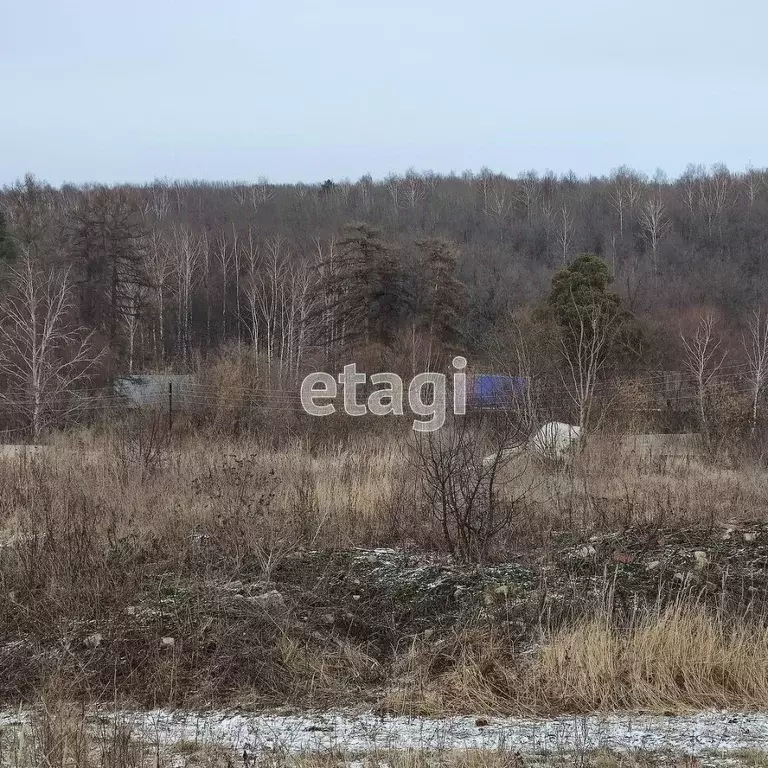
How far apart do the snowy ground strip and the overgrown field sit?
0.16m

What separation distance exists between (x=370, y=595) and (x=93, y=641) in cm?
192

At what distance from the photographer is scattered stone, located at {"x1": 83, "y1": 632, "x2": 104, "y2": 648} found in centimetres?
453

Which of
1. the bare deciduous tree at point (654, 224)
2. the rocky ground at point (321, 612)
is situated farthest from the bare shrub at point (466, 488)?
the bare deciduous tree at point (654, 224)

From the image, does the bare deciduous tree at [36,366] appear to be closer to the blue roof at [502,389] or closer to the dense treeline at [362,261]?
the dense treeline at [362,261]

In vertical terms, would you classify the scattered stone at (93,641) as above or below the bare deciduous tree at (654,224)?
below

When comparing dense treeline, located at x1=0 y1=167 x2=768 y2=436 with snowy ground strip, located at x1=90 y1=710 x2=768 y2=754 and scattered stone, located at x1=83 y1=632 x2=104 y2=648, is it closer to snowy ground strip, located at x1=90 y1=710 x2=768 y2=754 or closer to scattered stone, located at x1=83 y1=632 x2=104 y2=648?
scattered stone, located at x1=83 y1=632 x2=104 y2=648

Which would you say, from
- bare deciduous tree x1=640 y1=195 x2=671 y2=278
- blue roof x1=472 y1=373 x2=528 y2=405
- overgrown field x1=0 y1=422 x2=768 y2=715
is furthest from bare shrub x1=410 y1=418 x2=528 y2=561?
bare deciduous tree x1=640 y1=195 x2=671 y2=278

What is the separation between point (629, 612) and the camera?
486 cm

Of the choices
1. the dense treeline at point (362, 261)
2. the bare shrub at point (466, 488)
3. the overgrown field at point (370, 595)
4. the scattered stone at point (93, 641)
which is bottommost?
the scattered stone at point (93, 641)

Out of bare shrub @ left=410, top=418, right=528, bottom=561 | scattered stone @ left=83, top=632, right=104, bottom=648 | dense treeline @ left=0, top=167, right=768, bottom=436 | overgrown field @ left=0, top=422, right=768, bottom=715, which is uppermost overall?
dense treeline @ left=0, top=167, right=768, bottom=436

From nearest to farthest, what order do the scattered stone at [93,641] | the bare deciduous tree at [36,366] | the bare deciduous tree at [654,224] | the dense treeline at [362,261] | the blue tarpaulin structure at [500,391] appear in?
the scattered stone at [93,641], the blue tarpaulin structure at [500,391], the bare deciduous tree at [36,366], the dense treeline at [362,261], the bare deciduous tree at [654,224]

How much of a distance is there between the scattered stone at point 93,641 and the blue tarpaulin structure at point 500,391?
5.78 meters

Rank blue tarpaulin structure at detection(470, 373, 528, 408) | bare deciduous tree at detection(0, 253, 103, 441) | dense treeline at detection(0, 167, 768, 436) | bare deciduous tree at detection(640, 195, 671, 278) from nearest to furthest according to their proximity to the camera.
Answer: blue tarpaulin structure at detection(470, 373, 528, 408)
bare deciduous tree at detection(0, 253, 103, 441)
dense treeline at detection(0, 167, 768, 436)
bare deciduous tree at detection(640, 195, 671, 278)

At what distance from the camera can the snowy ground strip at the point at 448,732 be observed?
3369mm
